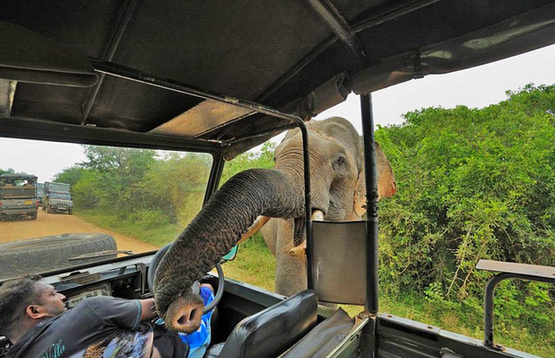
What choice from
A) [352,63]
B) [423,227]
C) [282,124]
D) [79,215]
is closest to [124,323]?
[79,215]

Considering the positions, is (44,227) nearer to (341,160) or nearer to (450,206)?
(341,160)

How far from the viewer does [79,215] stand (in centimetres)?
259

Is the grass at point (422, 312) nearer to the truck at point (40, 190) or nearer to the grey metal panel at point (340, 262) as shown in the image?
the truck at point (40, 190)

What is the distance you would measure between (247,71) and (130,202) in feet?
6.99

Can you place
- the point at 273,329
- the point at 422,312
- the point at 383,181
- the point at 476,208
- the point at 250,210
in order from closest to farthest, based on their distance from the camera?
the point at 273,329
the point at 250,210
the point at 383,181
the point at 476,208
the point at 422,312

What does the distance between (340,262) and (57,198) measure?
8.16ft

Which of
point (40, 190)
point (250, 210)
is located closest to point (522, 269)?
point (250, 210)

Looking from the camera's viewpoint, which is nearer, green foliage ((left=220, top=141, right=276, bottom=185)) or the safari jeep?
the safari jeep

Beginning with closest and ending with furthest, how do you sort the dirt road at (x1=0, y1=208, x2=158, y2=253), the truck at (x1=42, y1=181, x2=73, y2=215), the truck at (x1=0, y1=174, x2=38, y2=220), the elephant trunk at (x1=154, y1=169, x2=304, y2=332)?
the elephant trunk at (x1=154, y1=169, x2=304, y2=332) → the truck at (x1=0, y1=174, x2=38, y2=220) → the dirt road at (x1=0, y1=208, x2=158, y2=253) → the truck at (x1=42, y1=181, x2=73, y2=215)

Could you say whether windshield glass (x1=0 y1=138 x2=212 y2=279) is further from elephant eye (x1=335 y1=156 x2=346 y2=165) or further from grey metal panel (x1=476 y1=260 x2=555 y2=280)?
grey metal panel (x1=476 y1=260 x2=555 y2=280)

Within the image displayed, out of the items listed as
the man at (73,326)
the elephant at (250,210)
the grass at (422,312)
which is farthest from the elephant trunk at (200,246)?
the grass at (422,312)

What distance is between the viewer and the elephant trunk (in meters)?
1.35

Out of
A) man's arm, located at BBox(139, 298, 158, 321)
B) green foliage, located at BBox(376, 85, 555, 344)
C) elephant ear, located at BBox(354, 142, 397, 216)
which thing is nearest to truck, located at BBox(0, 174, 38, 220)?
man's arm, located at BBox(139, 298, 158, 321)

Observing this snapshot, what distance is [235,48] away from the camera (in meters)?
1.49
